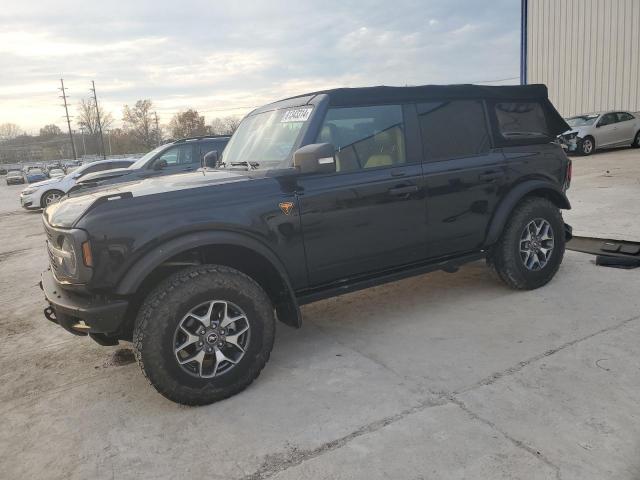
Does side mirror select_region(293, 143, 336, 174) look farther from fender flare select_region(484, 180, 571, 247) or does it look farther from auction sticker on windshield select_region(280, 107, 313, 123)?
fender flare select_region(484, 180, 571, 247)

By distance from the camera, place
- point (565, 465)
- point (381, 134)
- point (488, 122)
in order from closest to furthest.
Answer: point (565, 465)
point (381, 134)
point (488, 122)

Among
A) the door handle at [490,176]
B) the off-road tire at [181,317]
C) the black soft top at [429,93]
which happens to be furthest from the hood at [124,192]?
the door handle at [490,176]

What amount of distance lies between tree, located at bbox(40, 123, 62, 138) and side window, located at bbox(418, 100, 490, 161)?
115375mm

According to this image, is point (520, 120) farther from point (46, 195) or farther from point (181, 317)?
point (46, 195)

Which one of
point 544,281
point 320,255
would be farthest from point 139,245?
point 544,281

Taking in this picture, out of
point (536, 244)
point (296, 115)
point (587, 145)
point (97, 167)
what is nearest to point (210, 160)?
point (296, 115)

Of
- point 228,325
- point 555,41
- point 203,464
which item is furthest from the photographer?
point 555,41

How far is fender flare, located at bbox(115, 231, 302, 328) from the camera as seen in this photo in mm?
2871

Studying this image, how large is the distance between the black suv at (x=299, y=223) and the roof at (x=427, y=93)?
1cm

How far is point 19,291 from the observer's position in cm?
611

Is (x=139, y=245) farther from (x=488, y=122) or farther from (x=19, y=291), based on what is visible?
(x=19, y=291)

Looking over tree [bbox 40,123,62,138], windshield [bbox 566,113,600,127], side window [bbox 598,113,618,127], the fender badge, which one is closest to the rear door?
the fender badge

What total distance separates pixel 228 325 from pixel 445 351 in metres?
1.55

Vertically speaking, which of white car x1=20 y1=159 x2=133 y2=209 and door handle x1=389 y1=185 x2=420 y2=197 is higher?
door handle x1=389 y1=185 x2=420 y2=197
